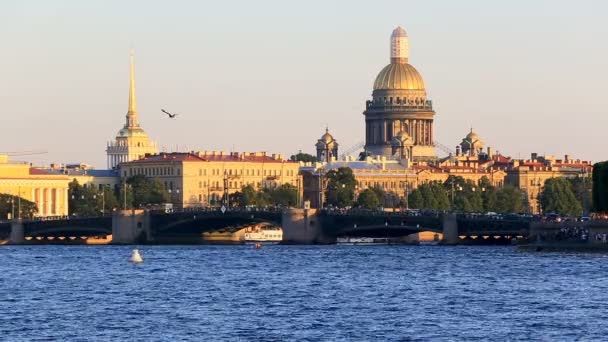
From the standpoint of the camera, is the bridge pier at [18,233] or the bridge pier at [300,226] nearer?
the bridge pier at [300,226]

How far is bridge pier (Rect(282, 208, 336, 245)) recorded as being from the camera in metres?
142

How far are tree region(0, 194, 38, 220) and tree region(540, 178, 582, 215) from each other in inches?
1450

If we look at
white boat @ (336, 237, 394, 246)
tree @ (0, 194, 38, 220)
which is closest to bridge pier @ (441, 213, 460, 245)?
white boat @ (336, 237, 394, 246)

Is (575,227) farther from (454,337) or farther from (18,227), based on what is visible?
(454,337)

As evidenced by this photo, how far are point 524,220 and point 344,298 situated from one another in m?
51.1

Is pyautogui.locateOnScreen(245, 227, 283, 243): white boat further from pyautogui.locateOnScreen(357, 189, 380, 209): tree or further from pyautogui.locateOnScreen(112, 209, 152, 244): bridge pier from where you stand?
pyautogui.locateOnScreen(112, 209, 152, 244): bridge pier

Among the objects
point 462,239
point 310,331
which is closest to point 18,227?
point 462,239

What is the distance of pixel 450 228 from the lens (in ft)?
442

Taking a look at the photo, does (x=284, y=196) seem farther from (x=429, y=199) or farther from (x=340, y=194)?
(x=429, y=199)

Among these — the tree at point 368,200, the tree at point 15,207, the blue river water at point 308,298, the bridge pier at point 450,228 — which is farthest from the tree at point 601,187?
the tree at point 368,200

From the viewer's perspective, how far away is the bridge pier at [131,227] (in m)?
146

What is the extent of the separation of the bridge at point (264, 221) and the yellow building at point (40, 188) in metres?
42.9

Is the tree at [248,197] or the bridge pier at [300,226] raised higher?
the tree at [248,197]

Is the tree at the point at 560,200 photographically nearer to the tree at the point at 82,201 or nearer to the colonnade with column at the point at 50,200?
the tree at the point at 82,201
